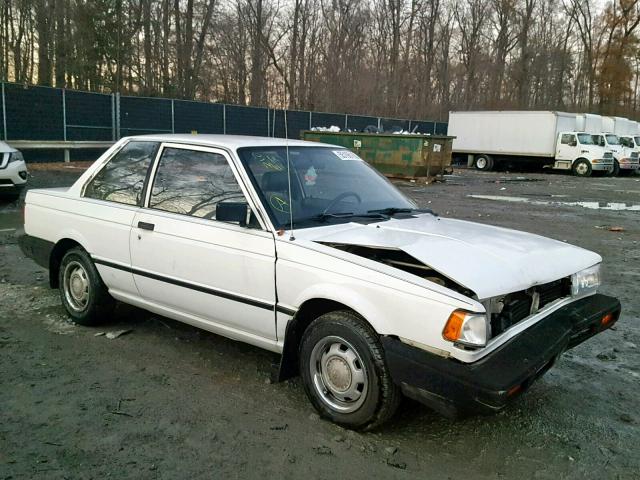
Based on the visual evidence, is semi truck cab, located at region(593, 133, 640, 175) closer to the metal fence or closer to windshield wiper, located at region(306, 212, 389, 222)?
the metal fence

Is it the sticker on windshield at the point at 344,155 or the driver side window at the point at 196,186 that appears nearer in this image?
the driver side window at the point at 196,186

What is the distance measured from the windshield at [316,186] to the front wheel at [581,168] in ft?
85.5

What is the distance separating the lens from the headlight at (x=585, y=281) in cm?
361

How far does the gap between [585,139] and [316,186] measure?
2749 cm

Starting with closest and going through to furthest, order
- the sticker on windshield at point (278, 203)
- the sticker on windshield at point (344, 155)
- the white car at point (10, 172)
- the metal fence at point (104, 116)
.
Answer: the sticker on windshield at point (278, 203) → the sticker on windshield at point (344, 155) → the white car at point (10, 172) → the metal fence at point (104, 116)

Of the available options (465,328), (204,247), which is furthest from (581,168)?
(465,328)

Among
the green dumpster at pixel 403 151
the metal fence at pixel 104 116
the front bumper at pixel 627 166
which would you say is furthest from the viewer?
the front bumper at pixel 627 166

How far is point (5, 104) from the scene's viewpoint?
19.0 m

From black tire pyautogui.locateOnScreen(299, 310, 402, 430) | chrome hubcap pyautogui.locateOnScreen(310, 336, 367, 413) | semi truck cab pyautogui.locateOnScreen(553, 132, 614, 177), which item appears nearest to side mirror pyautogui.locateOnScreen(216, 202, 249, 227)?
black tire pyautogui.locateOnScreen(299, 310, 402, 430)

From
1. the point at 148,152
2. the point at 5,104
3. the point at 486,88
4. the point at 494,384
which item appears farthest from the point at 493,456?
the point at 486,88

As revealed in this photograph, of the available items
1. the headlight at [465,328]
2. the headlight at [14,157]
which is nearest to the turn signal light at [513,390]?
the headlight at [465,328]

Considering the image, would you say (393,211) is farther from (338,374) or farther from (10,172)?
(10,172)

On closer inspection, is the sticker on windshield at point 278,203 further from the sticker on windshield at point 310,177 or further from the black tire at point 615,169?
the black tire at point 615,169

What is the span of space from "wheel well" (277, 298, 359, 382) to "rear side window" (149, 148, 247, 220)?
85 cm
